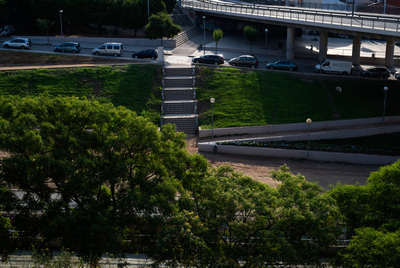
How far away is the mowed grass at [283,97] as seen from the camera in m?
47.2

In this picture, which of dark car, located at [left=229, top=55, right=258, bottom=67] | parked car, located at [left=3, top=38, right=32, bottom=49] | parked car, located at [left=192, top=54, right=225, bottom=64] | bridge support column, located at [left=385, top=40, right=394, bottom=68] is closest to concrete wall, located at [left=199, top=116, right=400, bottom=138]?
dark car, located at [left=229, top=55, right=258, bottom=67]

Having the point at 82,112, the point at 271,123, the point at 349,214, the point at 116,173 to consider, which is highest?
the point at 82,112

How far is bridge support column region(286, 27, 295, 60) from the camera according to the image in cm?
6162

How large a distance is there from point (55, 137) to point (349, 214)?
13.2 metres

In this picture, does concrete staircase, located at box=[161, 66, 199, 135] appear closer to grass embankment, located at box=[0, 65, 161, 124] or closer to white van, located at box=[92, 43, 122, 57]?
grass embankment, located at box=[0, 65, 161, 124]

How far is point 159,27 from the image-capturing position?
200 ft

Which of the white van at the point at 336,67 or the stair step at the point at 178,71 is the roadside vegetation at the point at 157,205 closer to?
the stair step at the point at 178,71

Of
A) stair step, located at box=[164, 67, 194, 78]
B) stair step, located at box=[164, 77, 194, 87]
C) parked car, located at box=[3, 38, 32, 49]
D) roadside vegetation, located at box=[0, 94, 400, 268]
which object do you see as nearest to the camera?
roadside vegetation, located at box=[0, 94, 400, 268]

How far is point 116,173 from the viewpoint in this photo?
72.7 ft

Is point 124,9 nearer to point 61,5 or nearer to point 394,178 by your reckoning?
point 61,5

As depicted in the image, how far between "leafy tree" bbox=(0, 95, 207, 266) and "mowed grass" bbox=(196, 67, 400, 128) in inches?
922

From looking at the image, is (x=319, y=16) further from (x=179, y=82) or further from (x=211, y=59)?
(x=179, y=82)

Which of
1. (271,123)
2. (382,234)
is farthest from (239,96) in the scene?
(382,234)

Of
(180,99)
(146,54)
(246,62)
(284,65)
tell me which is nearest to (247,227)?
(180,99)
